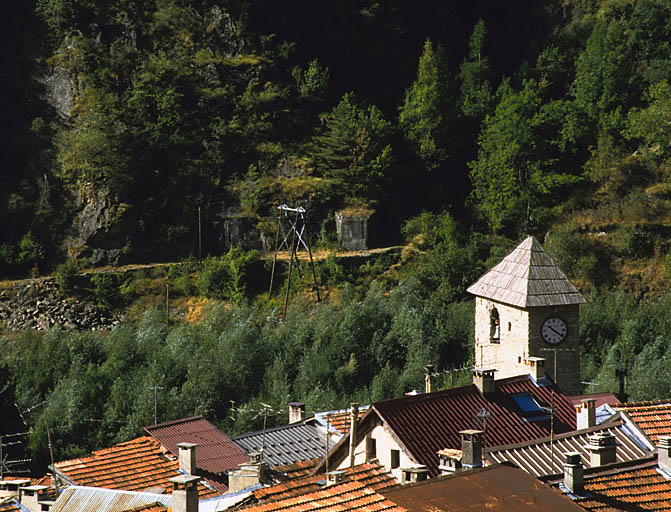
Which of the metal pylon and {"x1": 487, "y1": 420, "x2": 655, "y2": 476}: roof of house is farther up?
the metal pylon

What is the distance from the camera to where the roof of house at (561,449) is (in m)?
19.7

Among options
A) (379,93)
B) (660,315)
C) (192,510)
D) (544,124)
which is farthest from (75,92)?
(192,510)

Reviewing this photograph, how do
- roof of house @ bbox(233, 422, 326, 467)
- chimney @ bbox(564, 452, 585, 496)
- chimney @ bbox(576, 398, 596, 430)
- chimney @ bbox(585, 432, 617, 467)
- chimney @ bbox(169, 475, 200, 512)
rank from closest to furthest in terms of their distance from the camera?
chimney @ bbox(169, 475, 200, 512)
chimney @ bbox(564, 452, 585, 496)
chimney @ bbox(585, 432, 617, 467)
chimney @ bbox(576, 398, 596, 430)
roof of house @ bbox(233, 422, 326, 467)

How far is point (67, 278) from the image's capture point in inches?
1779

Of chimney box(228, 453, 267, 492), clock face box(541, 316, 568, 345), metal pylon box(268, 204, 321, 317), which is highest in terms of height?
metal pylon box(268, 204, 321, 317)

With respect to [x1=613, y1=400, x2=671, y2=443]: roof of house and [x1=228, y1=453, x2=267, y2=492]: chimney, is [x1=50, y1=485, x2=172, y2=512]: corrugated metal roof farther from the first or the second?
[x1=613, y1=400, x2=671, y2=443]: roof of house

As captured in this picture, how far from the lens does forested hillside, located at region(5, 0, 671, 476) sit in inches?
1791

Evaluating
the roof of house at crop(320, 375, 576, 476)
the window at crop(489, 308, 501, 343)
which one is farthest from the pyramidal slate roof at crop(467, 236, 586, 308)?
the roof of house at crop(320, 375, 576, 476)

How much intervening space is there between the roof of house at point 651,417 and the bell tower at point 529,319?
7455 millimetres

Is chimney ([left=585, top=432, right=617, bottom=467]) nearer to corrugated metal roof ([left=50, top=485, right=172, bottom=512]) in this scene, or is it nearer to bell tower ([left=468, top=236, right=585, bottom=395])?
corrugated metal roof ([left=50, top=485, right=172, bottom=512])

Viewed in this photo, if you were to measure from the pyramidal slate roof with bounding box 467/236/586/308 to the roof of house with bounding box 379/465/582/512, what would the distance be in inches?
583

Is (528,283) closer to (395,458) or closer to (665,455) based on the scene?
(395,458)

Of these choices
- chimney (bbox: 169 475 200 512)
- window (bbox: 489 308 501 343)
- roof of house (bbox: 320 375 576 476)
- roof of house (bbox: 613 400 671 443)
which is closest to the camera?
chimney (bbox: 169 475 200 512)

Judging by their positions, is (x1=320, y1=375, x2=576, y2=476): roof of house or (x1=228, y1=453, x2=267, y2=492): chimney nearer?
(x1=228, y1=453, x2=267, y2=492): chimney
